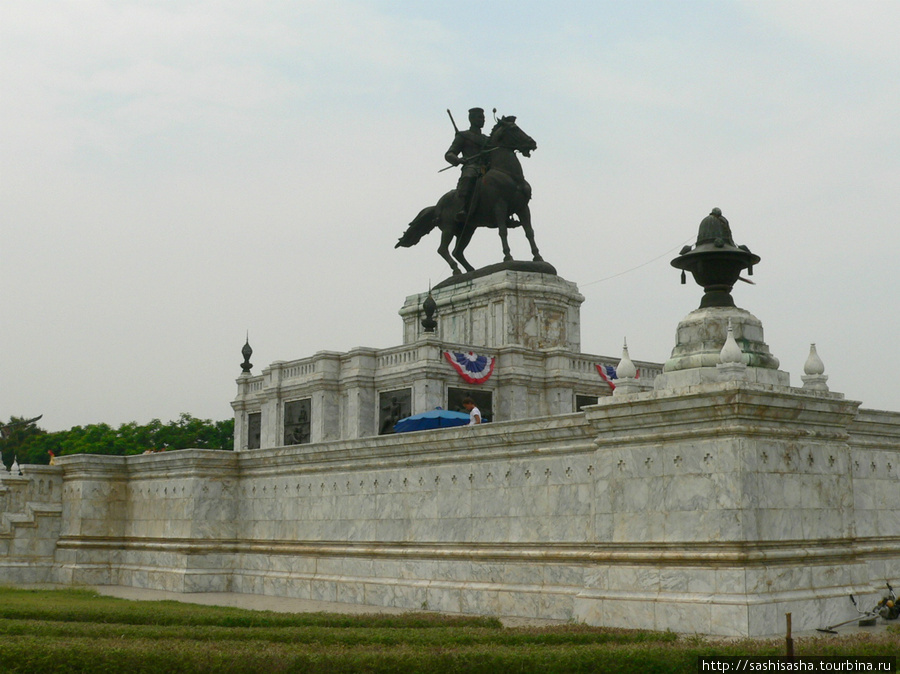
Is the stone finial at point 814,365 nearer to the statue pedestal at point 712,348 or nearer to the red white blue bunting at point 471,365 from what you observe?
the statue pedestal at point 712,348

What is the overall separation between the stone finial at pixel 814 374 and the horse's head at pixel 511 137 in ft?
83.6

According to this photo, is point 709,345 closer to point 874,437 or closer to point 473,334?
point 874,437

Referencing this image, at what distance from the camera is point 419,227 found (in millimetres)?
45594

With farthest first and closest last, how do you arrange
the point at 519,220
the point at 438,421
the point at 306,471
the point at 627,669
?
the point at 519,220 → the point at 438,421 → the point at 306,471 → the point at 627,669

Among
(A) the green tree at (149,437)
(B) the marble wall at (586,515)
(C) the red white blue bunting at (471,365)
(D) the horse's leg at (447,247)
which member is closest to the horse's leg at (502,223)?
(D) the horse's leg at (447,247)

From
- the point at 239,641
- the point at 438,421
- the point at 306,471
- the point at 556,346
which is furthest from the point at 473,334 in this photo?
the point at 239,641

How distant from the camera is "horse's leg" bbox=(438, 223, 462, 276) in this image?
4319 centimetres

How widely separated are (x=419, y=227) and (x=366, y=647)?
33282mm

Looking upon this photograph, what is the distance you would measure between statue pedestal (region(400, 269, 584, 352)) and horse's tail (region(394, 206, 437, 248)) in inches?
161

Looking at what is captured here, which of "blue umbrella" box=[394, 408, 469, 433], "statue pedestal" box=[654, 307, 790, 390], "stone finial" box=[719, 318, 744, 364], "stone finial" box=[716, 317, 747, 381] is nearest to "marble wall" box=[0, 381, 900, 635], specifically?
"stone finial" box=[716, 317, 747, 381]

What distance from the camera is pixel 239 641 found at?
46.3 ft

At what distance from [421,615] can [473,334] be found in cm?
2365

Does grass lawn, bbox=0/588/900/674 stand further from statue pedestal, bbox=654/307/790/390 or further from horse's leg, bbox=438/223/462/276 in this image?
horse's leg, bbox=438/223/462/276

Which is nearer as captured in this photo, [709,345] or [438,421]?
[709,345]
